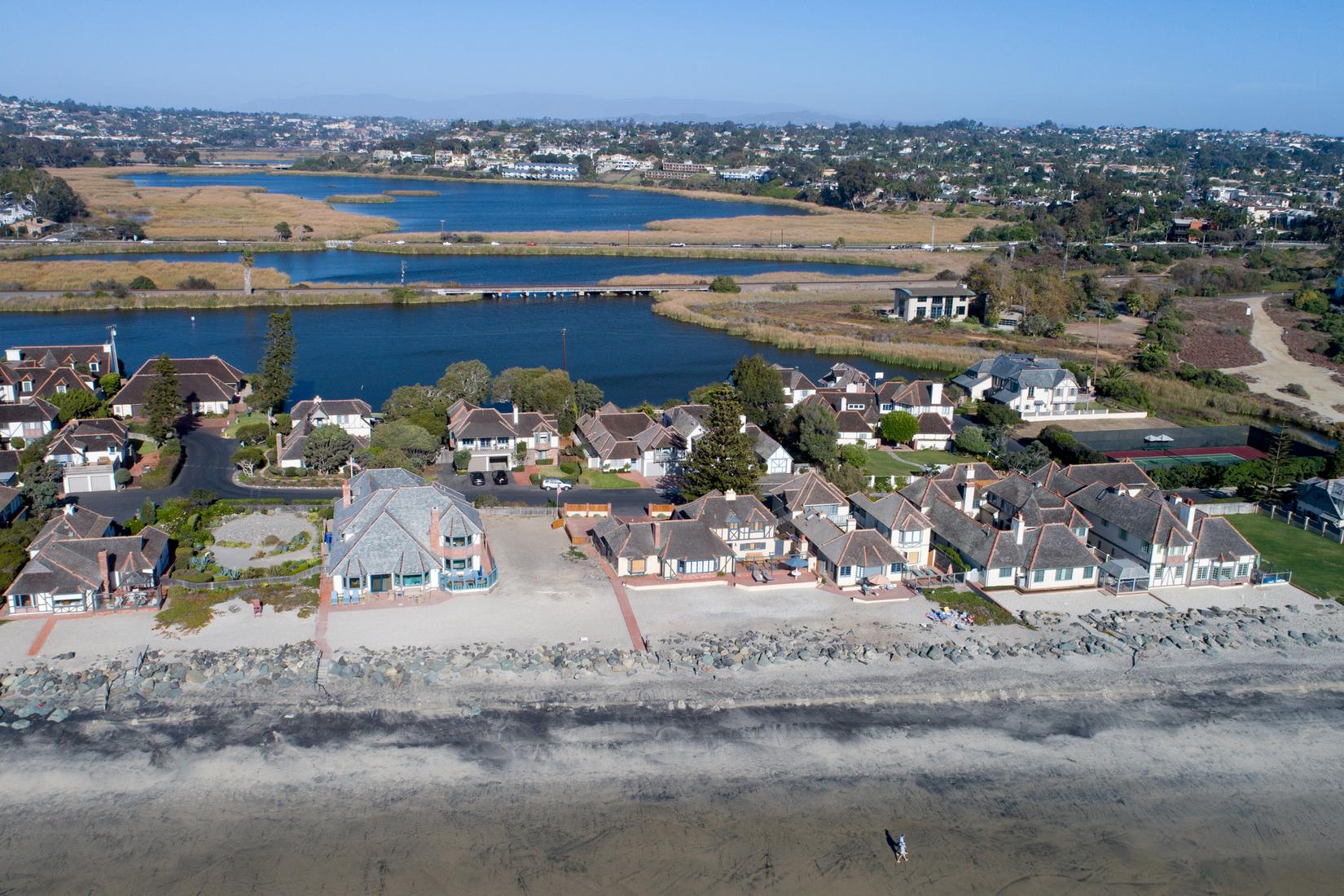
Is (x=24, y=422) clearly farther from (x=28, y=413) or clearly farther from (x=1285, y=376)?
(x=1285, y=376)

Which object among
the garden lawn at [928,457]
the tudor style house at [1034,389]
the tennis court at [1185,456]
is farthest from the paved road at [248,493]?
the tudor style house at [1034,389]

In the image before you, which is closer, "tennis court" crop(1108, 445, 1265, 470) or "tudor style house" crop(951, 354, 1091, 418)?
"tennis court" crop(1108, 445, 1265, 470)

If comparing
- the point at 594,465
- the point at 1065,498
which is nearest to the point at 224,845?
the point at 594,465

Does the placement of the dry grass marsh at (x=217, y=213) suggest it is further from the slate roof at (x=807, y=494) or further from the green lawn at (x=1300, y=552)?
the green lawn at (x=1300, y=552)

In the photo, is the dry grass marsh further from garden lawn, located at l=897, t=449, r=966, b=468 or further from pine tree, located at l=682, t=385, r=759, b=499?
pine tree, located at l=682, t=385, r=759, b=499

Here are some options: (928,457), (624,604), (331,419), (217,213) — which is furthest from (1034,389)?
(217,213)

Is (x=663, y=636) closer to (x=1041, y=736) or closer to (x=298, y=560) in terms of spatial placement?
(x=1041, y=736)

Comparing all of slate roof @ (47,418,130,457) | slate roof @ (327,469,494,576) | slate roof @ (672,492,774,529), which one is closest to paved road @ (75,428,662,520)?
slate roof @ (47,418,130,457)
